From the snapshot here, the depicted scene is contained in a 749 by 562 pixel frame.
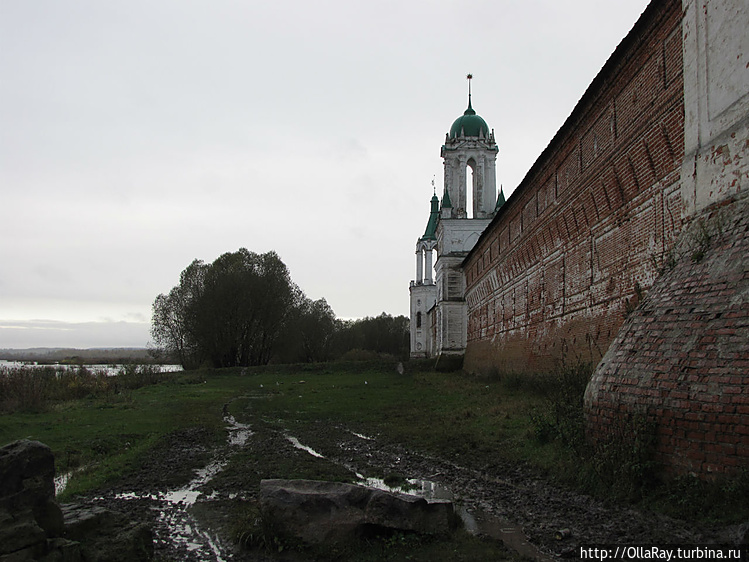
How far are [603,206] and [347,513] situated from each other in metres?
10.5

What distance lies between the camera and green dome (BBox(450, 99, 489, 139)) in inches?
1841

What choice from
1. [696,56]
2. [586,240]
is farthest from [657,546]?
[586,240]

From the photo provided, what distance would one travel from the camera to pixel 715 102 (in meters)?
7.73

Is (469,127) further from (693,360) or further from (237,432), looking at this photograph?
(693,360)

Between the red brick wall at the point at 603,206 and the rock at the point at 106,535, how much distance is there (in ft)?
29.3

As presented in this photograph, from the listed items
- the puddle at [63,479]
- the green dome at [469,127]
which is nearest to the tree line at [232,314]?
the green dome at [469,127]

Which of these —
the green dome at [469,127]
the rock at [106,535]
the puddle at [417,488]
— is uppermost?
the green dome at [469,127]

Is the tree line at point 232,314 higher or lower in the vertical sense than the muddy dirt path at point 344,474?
higher

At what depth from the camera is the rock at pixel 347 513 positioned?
538 centimetres

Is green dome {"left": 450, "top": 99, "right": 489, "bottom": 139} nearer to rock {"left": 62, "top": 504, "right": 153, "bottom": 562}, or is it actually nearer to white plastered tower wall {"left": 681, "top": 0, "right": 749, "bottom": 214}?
white plastered tower wall {"left": 681, "top": 0, "right": 749, "bottom": 214}

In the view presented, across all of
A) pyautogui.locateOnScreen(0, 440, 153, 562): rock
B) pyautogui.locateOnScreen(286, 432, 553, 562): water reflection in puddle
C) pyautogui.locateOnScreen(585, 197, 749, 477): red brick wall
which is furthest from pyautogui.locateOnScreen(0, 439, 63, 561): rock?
pyautogui.locateOnScreen(585, 197, 749, 477): red brick wall

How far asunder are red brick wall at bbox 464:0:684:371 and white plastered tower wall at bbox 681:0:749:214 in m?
0.79

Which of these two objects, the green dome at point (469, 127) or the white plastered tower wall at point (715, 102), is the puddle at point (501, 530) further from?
the green dome at point (469, 127)

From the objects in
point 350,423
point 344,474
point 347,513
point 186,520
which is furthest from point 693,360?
point 350,423
